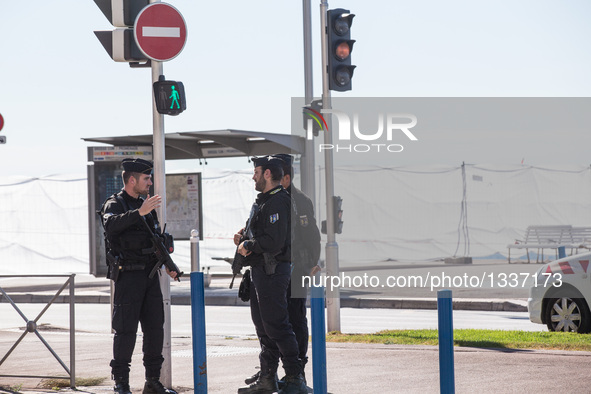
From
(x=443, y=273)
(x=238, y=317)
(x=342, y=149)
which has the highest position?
(x=342, y=149)

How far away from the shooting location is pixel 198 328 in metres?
6.62

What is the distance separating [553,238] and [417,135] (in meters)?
1.31

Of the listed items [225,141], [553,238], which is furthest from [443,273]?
[225,141]

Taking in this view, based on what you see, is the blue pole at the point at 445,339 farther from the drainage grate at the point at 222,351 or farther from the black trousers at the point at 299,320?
the drainage grate at the point at 222,351

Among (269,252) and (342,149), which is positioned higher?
(342,149)

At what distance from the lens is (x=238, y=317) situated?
15.0 metres

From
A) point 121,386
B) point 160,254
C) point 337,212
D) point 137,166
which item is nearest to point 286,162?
point 137,166

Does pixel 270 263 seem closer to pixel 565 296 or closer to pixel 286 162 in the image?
pixel 286 162

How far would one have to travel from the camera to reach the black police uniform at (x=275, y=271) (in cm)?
738

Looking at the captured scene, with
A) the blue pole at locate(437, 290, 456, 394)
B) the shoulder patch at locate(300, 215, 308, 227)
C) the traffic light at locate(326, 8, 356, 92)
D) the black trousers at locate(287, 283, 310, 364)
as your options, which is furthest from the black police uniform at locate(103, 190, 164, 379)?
the traffic light at locate(326, 8, 356, 92)

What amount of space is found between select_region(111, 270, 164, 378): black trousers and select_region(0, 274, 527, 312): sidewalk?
24.4ft

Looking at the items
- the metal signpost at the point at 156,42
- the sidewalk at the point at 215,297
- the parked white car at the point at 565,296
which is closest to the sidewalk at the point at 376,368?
the metal signpost at the point at 156,42

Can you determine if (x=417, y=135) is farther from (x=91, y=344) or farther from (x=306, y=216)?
(x=91, y=344)

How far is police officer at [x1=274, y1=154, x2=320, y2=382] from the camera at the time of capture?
8.00 meters
